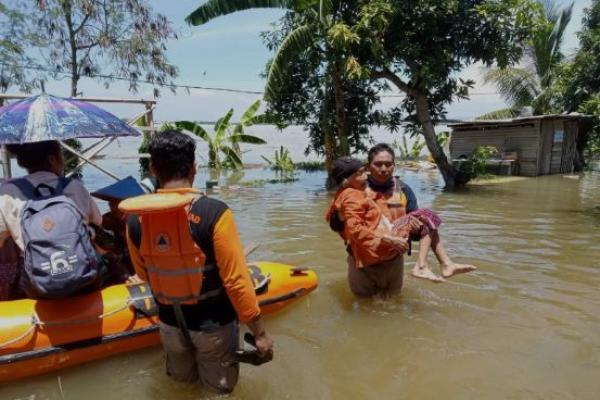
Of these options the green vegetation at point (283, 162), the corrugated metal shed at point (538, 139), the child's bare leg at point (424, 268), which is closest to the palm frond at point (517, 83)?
the corrugated metal shed at point (538, 139)

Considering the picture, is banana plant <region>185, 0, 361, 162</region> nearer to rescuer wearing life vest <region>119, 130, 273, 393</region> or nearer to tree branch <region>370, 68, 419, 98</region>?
tree branch <region>370, 68, 419, 98</region>

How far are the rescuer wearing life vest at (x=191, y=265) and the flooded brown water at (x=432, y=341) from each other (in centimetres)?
50

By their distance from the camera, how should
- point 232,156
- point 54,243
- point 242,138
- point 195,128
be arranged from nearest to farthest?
point 54,243, point 195,128, point 242,138, point 232,156

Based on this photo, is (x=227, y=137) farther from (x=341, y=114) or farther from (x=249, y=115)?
(x=341, y=114)

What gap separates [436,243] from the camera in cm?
397

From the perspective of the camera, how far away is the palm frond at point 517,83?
2241cm

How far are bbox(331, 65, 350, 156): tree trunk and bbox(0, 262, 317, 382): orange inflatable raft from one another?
1073 centimetres

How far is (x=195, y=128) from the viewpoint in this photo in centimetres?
1867

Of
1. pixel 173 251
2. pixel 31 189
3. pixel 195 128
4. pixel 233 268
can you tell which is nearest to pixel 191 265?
pixel 173 251

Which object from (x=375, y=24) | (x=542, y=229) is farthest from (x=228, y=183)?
→ (x=542, y=229)

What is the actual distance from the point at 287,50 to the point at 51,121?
30.5 feet

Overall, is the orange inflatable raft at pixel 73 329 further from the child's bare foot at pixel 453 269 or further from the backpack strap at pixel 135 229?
the child's bare foot at pixel 453 269

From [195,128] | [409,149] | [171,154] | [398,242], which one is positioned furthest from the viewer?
[409,149]

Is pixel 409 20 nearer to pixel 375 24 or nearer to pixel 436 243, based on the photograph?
pixel 375 24
